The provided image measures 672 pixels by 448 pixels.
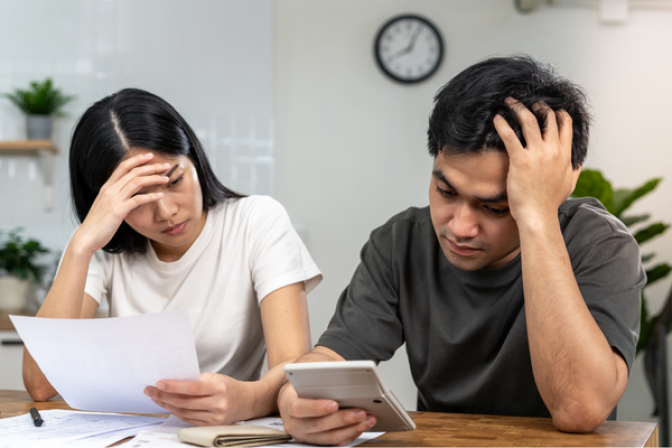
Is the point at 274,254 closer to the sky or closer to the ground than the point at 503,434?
closer to the sky

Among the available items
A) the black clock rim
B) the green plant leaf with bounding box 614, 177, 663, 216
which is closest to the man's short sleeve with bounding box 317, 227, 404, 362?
the green plant leaf with bounding box 614, 177, 663, 216

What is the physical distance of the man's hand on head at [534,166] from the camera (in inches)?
38.6

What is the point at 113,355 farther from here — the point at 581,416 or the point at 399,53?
the point at 399,53

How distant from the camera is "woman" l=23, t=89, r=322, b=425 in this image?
4.20 ft

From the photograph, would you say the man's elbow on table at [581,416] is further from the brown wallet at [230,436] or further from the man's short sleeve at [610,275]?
the brown wallet at [230,436]

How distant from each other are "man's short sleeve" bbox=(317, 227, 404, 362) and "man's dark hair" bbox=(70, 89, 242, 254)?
457 mm

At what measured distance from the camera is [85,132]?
1.35 meters

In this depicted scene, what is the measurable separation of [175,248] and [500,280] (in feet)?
2.51

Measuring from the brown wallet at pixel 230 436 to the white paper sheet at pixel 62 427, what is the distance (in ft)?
0.47

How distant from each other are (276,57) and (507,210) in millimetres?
2385

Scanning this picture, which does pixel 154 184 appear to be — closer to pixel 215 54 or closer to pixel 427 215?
pixel 427 215

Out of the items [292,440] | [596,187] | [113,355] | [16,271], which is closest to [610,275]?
[292,440]

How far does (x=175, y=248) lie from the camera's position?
148 cm

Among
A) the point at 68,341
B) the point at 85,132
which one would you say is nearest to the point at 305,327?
the point at 68,341
